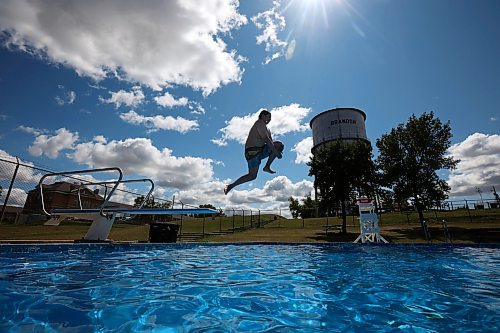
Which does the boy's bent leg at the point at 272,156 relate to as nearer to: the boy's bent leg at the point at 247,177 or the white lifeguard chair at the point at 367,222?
the boy's bent leg at the point at 247,177

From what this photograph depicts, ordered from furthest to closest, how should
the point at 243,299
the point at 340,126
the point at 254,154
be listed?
the point at 340,126, the point at 254,154, the point at 243,299

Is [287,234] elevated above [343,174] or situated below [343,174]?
below

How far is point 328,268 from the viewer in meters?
5.71

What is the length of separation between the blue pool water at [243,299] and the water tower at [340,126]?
133 ft

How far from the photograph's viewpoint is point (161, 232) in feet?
37.0

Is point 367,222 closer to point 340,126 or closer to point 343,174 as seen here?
point 343,174

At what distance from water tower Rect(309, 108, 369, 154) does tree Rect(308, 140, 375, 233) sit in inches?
755

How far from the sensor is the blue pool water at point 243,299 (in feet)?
7.54

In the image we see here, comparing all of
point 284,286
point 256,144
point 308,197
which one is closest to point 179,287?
point 284,286

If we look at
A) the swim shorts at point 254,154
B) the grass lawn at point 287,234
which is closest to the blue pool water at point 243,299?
the swim shorts at point 254,154

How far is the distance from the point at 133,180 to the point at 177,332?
10319 millimetres

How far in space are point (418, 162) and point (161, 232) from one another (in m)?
22.6

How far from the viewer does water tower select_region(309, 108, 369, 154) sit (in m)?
43.7

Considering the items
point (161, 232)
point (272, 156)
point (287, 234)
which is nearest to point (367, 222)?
point (287, 234)
